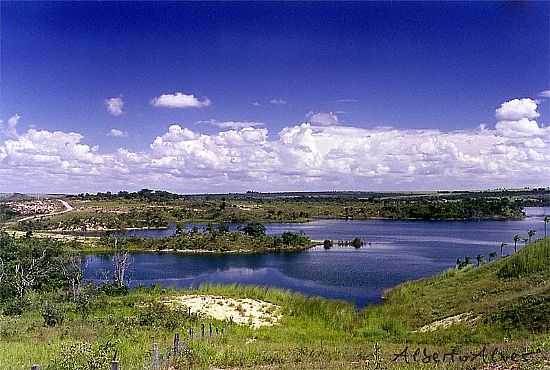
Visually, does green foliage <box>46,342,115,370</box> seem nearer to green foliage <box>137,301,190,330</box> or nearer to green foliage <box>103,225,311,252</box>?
Result: green foliage <box>137,301,190,330</box>

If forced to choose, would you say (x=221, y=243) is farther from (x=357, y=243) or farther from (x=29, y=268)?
(x=29, y=268)

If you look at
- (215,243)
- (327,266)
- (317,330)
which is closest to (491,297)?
(317,330)

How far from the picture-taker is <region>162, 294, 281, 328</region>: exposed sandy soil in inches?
809

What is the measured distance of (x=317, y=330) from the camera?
1902cm

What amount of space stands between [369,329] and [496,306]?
412 centimetres

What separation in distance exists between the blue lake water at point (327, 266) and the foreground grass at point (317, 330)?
329 inches

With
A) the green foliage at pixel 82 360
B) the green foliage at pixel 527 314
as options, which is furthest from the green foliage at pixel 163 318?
the green foliage at pixel 527 314

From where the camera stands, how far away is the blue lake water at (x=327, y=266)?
3838 cm

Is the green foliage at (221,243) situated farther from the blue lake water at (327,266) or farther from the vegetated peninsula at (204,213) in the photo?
the vegetated peninsula at (204,213)

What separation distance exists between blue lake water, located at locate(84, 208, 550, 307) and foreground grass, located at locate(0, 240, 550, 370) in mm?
8366

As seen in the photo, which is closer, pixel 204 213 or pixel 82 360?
pixel 82 360

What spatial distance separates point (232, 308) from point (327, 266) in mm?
26463

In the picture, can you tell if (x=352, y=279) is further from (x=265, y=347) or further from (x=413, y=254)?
(x=265, y=347)

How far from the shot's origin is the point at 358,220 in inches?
4604
